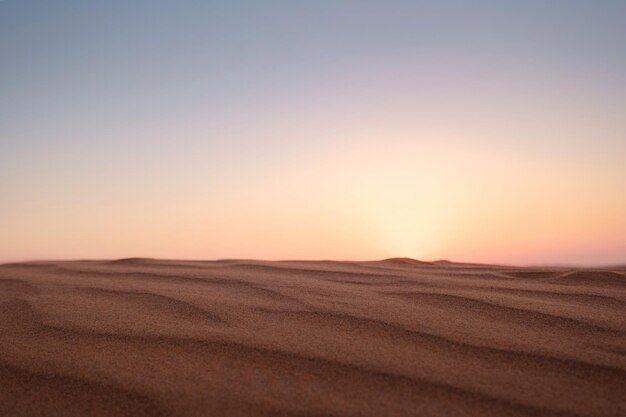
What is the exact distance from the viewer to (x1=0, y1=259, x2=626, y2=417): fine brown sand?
963 mm

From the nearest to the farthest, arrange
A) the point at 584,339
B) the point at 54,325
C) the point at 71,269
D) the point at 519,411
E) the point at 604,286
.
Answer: the point at 519,411, the point at 584,339, the point at 54,325, the point at 604,286, the point at 71,269

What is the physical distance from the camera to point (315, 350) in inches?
46.5

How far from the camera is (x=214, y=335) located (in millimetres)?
1307

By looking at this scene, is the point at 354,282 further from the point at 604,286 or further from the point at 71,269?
the point at 71,269

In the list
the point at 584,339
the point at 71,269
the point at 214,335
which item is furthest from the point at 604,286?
the point at 71,269

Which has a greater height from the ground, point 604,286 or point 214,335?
point 604,286

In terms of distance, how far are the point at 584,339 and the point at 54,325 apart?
1.60 m

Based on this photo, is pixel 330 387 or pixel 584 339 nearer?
pixel 330 387

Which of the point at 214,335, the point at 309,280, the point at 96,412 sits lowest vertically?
the point at 96,412

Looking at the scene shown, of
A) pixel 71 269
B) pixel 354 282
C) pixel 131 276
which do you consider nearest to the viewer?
pixel 354 282

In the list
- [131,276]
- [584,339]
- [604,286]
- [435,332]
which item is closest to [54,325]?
[131,276]

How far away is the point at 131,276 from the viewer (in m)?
2.28

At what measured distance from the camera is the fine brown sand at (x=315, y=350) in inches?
37.9

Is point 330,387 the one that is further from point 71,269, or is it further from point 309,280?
point 71,269
